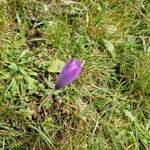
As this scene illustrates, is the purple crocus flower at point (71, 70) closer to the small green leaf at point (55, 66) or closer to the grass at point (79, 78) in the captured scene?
the grass at point (79, 78)

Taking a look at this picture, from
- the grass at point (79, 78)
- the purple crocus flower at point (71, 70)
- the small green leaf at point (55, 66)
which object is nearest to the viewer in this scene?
the purple crocus flower at point (71, 70)

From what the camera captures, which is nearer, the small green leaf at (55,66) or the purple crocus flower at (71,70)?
the purple crocus flower at (71,70)

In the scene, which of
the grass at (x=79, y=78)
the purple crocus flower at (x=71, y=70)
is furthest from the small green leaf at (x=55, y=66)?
the purple crocus flower at (x=71, y=70)

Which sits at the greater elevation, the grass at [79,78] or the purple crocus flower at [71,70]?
the purple crocus flower at [71,70]

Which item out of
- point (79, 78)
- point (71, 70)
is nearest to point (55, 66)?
point (79, 78)

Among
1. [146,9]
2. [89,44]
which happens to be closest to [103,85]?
[89,44]

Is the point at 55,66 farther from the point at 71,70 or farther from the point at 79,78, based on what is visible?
the point at 71,70

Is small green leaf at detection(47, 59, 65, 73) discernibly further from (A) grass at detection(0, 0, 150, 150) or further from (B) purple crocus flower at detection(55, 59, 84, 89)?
(B) purple crocus flower at detection(55, 59, 84, 89)

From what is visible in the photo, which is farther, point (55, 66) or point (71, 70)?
point (55, 66)

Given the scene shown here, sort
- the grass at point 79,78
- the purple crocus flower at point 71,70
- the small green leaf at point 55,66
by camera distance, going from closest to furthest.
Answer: the purple crocus flower at point 71,70, the grass at point 79,78, the small green leaf at point 55,66
